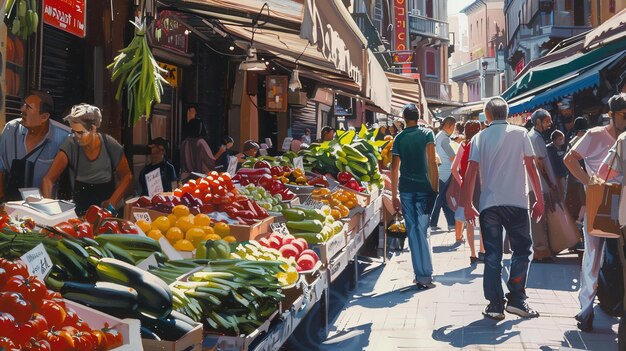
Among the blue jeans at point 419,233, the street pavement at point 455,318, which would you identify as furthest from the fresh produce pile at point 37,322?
the blue jeans at point 419,233

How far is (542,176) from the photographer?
1095cm

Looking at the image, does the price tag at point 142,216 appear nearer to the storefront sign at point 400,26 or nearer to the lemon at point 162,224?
the lemon at point 162,224

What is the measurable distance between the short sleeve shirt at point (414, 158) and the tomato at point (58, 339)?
693 centimetres

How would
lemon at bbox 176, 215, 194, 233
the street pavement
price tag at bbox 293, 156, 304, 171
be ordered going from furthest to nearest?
price tag at bbox 293, 156, 304, 171 < the street pavement < lemon at bbox 176, 215, 194, 233

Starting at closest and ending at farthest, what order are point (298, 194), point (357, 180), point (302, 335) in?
point (302, 335)
point (298, 194)
point (357, 180)

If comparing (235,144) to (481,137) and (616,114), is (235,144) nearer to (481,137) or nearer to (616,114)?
(481,137)

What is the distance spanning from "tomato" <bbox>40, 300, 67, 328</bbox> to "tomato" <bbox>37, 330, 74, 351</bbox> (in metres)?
0.10

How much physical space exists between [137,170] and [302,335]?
5442mm

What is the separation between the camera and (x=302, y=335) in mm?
6824

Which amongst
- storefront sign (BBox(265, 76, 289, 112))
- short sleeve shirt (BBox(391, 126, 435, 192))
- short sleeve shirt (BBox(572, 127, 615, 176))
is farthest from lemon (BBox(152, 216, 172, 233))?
storefront sign (BBox(265, 76, 289, 112))

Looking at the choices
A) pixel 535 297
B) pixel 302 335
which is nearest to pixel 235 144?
pixel 535 297

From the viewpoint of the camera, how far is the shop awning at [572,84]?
48.3 ft

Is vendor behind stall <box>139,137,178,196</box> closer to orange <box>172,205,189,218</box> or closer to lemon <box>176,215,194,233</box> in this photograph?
orange <box>172,205,189,218</box>

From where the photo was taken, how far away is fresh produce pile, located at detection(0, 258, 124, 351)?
273cm
